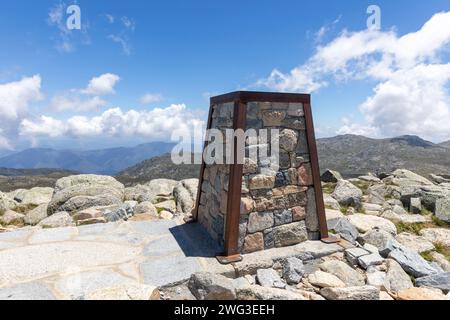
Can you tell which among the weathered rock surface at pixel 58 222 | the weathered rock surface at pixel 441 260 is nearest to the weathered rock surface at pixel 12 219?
the weathered rock surface at pixel 58 222

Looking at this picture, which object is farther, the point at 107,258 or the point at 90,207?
the point at 90,207

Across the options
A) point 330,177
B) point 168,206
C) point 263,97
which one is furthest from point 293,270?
point 330,177

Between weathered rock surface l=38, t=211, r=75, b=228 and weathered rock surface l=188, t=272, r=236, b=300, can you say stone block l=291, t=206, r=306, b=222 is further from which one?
weathered rock surface l=38, t=211, r=75, b=228

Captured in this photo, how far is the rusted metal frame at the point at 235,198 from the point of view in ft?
19.6

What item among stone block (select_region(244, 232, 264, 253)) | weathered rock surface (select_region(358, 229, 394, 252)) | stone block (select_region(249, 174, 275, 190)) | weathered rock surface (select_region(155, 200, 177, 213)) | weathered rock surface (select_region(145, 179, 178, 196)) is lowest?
weathered rock surface (select_region(358, 229, 394, 252))

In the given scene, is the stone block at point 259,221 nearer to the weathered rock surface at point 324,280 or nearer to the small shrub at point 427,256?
the weathered rock surface at point 324,280

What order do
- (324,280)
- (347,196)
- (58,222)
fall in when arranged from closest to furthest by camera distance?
(324,280) < (58,222) < (347,196)

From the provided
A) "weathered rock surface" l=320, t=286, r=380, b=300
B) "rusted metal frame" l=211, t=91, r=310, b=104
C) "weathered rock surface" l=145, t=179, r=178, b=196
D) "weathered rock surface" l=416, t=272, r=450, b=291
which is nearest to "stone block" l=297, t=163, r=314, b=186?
"rusted metal frame" l=211, t=91, r=310, b=104

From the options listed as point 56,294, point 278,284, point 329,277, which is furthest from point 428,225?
point 56,294

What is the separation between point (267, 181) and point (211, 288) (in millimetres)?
2536

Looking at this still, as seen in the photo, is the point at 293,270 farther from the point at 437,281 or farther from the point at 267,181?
the point at 437,281

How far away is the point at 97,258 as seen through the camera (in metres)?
6.07

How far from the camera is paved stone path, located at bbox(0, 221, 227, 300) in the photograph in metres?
5.01
